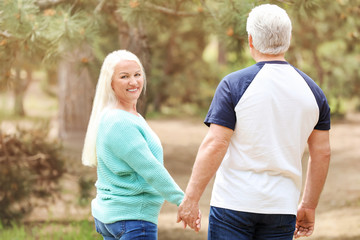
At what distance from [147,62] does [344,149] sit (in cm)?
682

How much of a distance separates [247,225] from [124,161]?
0.60 m

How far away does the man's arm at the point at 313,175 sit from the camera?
2391mm

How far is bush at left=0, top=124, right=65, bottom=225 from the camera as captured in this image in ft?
19.1

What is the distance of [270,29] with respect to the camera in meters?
2.18

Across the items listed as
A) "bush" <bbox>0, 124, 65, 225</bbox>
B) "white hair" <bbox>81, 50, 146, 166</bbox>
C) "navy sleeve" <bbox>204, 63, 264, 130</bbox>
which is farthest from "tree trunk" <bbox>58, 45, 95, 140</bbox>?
"navy sleeve" <bbox>204, 63, 264, 130</bbox>

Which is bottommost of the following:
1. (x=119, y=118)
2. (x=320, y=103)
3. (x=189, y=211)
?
(x=189, y=211)

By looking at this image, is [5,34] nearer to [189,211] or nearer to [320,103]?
[189,211]

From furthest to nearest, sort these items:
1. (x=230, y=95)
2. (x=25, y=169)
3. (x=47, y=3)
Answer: (x=25, y=169)
(x=47, y=3)
(x=230, y=95)

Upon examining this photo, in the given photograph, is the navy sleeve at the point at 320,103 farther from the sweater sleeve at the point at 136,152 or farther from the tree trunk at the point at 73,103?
the tree trunk at the point at 73,103

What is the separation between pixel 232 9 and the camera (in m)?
4.11

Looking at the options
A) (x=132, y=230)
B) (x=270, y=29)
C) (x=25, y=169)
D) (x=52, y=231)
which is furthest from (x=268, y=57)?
(x=25, y=169)

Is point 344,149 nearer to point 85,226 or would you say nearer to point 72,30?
point 85,226

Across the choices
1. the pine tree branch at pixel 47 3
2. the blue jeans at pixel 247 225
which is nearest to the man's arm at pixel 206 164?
the blue jeans at pixel 247 225

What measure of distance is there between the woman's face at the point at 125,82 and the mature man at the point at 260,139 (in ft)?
1.33
